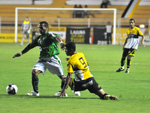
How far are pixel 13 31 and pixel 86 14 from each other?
7197mm

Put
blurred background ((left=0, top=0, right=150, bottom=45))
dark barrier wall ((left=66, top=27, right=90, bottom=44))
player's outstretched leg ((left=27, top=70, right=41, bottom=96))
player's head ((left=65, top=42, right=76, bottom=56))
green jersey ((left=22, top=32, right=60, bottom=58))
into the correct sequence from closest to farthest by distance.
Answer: player's head ((left=65, top=42, right=76, bottom=56))
player's outstretched leg ((left=27, top=70, right=41, bottom=96))
green jersey ((left=22, top=32, right=60, bottom=58))
dark barrier wall ((left=66, top=27, right=90, bottom=44))
blurred background ((left=0, top=0, right=150, bottom=45))

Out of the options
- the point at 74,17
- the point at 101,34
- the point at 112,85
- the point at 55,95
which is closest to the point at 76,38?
the point at 101,34

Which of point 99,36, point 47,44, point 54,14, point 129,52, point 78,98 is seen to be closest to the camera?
point 78,98

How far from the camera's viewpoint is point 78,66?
30.3 feet

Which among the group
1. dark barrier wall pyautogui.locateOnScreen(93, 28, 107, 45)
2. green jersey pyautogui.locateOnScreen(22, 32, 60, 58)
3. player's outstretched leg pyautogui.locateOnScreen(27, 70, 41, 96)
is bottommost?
dark barrier wall pyautogui.locateOnScreen(93, 28, 107, 45)

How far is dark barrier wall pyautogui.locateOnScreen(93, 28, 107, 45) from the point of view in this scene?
38625 mm

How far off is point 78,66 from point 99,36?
29.7 m

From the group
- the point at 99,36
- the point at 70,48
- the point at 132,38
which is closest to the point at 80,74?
the point at 70,48

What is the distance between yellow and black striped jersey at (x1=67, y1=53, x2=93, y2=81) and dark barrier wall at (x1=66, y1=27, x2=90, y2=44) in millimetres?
29202

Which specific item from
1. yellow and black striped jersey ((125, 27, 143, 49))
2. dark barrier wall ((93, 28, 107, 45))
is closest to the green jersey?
yellow and black striped jersey ((125, 27, 143, 49))

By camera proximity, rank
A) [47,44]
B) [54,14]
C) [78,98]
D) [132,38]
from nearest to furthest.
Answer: [78,98], [47,44], [132,38], [54,14]

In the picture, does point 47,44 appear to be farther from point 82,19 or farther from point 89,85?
point 82,19

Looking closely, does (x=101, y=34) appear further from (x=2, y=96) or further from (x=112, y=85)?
(x=2, y=96)

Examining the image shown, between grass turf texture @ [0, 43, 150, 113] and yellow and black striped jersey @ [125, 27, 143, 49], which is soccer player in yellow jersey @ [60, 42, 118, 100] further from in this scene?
yellow and black striped jersey @ [125, 27, 143, 49]
